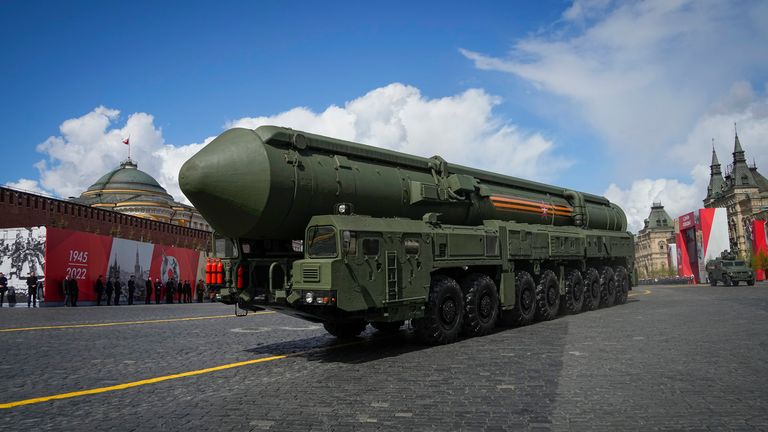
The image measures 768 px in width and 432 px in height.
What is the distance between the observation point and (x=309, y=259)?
823 cm

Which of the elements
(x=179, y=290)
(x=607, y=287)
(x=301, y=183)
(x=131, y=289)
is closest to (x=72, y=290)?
(x=131, y=289)

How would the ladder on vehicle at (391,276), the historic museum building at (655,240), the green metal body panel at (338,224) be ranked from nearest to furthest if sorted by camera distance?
the green metal body panel at (338,224) → the ladder on vehicle at (391,276) → the historic museum building at (655,240)

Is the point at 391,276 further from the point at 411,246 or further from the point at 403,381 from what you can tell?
the point at 403,381

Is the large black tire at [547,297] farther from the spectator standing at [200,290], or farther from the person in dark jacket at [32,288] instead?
the spectator standing at [200,290]

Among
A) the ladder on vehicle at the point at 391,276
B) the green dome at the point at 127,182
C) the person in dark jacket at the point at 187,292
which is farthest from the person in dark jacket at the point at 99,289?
the green dome at the point at 127,182

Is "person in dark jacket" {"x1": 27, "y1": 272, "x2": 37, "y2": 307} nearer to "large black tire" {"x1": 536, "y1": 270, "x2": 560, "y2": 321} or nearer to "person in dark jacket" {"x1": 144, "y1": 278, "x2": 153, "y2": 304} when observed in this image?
"person in dark jacket" {"x1": 144, "y1": 278, "x2": 153, "y2": 304}

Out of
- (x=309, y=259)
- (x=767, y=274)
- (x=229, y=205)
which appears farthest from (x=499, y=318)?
(x=767, y=274)

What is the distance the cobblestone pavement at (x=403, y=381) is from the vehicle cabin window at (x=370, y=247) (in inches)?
68.6

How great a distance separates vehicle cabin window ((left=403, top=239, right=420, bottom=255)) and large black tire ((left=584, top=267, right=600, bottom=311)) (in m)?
8.55

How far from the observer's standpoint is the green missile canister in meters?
8.27

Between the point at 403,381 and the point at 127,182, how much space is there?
7720 centimetres

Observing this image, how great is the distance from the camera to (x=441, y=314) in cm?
983

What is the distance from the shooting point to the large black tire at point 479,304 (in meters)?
10.5

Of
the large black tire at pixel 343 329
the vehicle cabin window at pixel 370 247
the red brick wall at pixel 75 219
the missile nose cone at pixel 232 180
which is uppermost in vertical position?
the red brick wall at pixel 75 219
